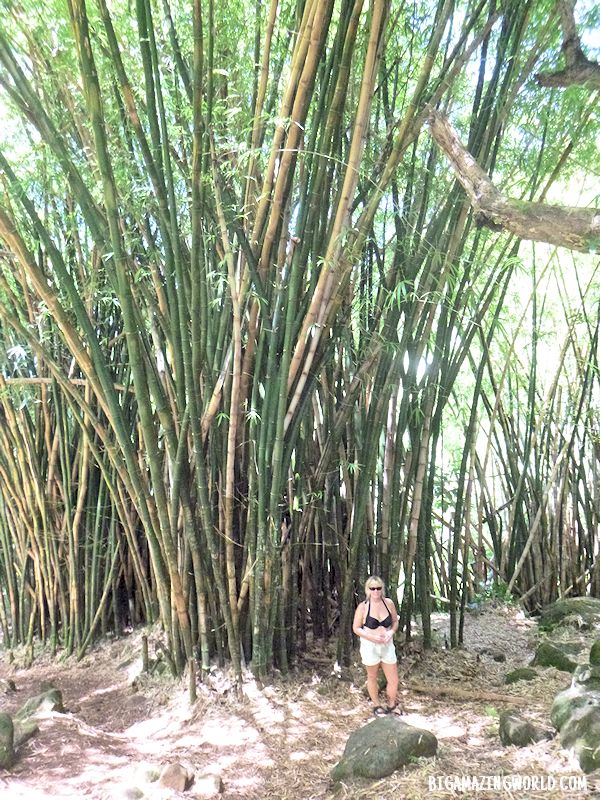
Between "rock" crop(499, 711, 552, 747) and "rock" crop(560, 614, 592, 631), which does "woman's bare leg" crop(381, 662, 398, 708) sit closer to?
"rock" crop(499, 711, 552, 747)

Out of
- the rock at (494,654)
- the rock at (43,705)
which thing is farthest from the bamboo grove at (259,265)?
the rock at (43,705)

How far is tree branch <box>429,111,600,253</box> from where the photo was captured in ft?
4.75

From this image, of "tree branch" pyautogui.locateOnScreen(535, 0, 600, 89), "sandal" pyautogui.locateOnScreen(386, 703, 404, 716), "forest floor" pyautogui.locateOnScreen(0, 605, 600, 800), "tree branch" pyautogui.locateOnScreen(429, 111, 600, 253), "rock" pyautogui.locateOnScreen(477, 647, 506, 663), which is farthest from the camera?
"rock" pyautogui.locateOnScreen(477, 647, 506, 663)

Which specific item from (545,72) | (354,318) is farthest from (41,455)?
(545,72)

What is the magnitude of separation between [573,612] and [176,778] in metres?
2.38

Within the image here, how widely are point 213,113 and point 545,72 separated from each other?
4.04ft

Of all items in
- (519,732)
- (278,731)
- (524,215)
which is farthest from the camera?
(278,731)

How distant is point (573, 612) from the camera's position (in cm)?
329

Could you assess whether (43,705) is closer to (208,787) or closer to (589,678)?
(208,787)

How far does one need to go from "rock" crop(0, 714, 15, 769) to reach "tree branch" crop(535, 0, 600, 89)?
2.82 metres

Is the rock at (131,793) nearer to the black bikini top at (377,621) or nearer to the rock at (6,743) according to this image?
the rock at (6,743)

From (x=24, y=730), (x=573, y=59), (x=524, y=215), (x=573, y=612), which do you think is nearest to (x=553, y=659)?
(x=573, y=612)

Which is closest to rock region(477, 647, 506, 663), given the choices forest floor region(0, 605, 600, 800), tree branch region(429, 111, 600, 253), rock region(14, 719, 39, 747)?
forest floor region(0, 605, 600, 800)

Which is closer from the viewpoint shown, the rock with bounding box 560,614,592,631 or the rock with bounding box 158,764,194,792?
the rock with bounding box 158,764,194,792
